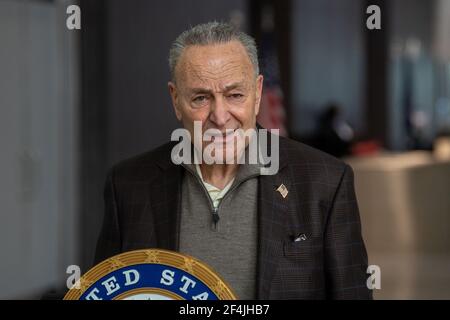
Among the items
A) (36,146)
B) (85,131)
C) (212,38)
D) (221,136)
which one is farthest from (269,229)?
(36,146)

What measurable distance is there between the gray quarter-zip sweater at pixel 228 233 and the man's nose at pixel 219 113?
0.09 meters

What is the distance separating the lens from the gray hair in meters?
1.24

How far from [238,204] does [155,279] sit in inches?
7.9

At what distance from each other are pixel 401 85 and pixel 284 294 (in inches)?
374

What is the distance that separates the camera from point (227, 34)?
1242 mm

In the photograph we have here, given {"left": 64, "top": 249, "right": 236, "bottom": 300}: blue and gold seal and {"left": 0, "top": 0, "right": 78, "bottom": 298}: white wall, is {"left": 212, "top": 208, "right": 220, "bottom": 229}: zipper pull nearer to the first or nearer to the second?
{"left": 64, "top": 249, "right": 236, "bottom": 300}: blue and gold seal

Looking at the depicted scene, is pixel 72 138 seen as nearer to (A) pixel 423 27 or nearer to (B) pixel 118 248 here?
(B) pixel 118 248

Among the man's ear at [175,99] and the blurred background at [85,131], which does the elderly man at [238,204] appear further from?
the blurred background at [85,131]

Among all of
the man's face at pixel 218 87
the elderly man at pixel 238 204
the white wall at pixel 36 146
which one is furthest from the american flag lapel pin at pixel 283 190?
the white wall at pixel 36 146

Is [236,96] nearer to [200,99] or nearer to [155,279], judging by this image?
[200,99]

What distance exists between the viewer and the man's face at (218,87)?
4.06 feet

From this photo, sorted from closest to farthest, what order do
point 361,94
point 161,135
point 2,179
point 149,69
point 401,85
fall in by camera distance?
point 161,135
point 149,69
point 2,179
point 361,94
point 401,85

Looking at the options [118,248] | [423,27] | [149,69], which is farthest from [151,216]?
[423,27]

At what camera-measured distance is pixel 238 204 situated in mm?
1294
